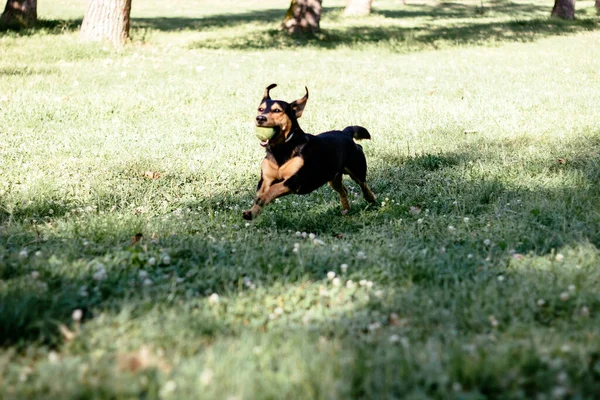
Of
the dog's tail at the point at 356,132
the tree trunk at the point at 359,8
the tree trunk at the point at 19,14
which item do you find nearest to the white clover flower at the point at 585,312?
the dog's tail at the point at 356,132

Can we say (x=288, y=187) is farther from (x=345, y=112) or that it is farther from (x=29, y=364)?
(x=345, y=112)

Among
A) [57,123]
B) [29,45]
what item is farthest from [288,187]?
[29,45]

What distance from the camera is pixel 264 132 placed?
5410mm

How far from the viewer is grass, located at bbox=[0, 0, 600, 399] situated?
117 inches

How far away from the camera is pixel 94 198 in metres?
6.39

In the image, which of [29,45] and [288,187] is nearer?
[288,187]

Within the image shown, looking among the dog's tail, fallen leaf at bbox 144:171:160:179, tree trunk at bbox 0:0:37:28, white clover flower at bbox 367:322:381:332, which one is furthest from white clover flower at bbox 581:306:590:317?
tree trunk at bbox 0:0:37:28

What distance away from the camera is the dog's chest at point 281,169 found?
5551mm

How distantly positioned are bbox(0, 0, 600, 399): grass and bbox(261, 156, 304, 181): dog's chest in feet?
1.40

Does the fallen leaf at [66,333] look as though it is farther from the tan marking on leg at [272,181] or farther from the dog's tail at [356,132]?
the dog's tail at [356,132]

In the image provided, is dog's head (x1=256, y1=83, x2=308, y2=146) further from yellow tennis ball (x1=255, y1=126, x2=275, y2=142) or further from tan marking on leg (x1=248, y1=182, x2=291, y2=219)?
tan marking on leg (x1=248, y1=182, x2=291, y2=219)

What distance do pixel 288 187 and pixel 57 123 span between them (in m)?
5.10

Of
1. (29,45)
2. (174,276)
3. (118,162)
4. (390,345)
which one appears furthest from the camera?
(29,45)

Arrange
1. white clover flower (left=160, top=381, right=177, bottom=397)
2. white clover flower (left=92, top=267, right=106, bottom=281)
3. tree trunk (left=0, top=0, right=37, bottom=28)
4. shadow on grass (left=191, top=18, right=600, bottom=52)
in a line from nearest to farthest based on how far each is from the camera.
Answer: white clover flower (left=160, top=381, right=177, bottom=397) → white clover flower (left=92, top=267, right=106, bottom=281) → tree trunk (left=0, top=0, right=37, bottom=28) → shadow on grass (left=191, top=18, right=600, bottom=52)
